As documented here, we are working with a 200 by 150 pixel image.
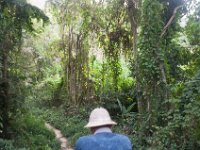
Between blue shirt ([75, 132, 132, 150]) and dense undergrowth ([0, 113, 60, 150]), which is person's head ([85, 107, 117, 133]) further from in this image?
dense undergrowth ([0, 113, 60, 150])

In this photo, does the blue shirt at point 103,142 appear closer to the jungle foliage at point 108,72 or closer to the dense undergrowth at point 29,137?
the jungle foliage at point 108,72

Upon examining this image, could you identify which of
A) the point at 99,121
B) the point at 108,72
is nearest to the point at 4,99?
the point at 99,121

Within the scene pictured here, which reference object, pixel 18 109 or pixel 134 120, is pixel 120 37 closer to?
pixel 134 120

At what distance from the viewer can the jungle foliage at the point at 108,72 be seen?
10072 millimetres

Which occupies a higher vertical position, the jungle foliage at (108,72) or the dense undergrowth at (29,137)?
the jungle foliage at (108,72)

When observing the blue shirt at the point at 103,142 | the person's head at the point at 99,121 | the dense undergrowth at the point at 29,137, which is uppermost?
the person's head at the point at 99,121

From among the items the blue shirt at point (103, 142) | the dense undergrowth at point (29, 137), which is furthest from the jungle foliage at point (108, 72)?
the blue shirt at point (103, 142)

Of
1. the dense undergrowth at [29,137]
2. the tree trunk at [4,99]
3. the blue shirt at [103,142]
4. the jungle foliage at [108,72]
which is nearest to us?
the blue shirt at [103,142]

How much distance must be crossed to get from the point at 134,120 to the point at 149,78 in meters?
2.78

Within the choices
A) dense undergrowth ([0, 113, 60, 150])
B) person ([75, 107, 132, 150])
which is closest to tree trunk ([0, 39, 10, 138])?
dense undergrowth ([0, 113, 60, 150])

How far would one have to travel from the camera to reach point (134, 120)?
13898mm

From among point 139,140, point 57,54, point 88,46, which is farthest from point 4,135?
point 57,54

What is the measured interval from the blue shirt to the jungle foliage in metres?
4.19

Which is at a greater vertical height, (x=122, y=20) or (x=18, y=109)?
(x=122, y=20)
